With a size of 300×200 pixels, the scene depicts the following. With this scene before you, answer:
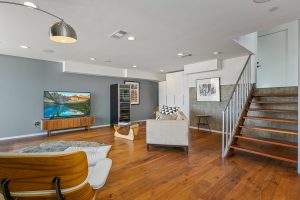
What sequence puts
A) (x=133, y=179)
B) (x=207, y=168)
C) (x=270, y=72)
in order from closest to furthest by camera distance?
(x=133, y=179) < (x=207, y=168) < (x=270, y=72)

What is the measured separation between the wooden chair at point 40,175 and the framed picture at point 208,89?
17.7ft

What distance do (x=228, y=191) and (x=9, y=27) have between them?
175 inches

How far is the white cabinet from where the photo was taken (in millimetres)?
6656

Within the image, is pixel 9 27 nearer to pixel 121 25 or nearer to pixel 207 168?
pixel 121 25

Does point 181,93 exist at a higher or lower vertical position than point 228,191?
higher

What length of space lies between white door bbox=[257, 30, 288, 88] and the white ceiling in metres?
1.42

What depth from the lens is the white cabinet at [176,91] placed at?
6.66 metres

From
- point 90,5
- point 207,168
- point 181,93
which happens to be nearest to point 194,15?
point 90,5

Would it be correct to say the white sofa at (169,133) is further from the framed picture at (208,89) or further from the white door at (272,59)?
the white door at (272,59)

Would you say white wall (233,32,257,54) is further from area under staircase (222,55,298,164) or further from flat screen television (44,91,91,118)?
flat screen television (44,91,91,118)

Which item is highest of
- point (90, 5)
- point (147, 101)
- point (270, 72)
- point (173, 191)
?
point (90, 5)

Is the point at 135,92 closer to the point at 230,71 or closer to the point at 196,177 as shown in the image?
the point at 230,71

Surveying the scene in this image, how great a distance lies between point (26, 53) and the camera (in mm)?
4500

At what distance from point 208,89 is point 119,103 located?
353cm
